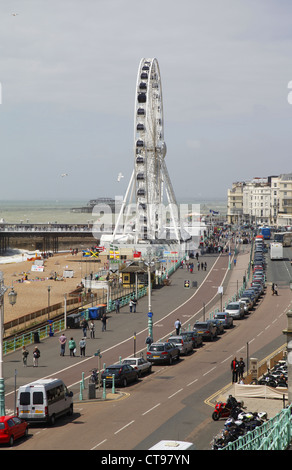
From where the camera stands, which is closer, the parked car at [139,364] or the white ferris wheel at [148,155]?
the parked car at [139,364]

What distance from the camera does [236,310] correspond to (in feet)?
174

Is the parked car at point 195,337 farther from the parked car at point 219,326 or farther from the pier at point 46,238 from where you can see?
the pier at point 46,238

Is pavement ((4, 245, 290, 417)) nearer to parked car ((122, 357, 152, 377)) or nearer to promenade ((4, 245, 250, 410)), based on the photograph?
promenade ((4, 245, 250, 410))

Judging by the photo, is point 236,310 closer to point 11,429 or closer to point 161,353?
point 161,353

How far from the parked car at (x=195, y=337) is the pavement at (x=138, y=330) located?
2.46m

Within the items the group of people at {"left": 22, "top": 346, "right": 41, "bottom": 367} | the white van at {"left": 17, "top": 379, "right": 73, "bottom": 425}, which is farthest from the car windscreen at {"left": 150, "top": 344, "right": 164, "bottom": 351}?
the white van at {"left": 17, "top": 379, "right": 73, "bottom": 425}

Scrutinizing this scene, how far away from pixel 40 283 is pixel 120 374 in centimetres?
4690

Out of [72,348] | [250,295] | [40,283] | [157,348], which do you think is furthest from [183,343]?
[40,283]

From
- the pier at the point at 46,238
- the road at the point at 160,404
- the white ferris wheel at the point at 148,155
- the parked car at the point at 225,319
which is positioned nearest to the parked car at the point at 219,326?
the road at the point at 160,404

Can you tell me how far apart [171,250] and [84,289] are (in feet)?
92.5

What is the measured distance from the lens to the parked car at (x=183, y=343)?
40.8 metres

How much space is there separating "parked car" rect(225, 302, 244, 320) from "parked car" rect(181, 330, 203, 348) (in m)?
9.05

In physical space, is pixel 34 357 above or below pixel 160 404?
above
